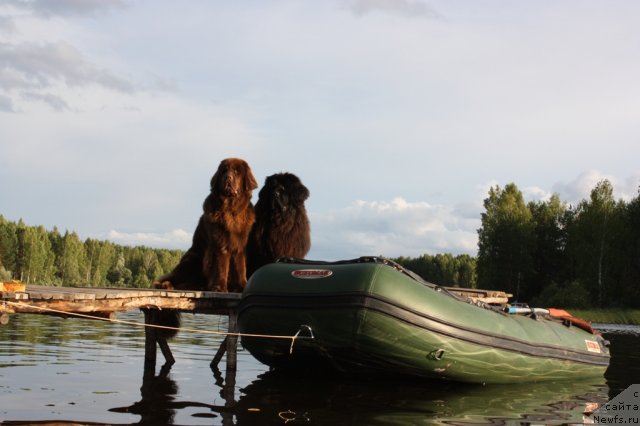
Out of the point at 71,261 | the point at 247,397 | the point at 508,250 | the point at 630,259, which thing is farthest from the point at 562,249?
the point at 71,261

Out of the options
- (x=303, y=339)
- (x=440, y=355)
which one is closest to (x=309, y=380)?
(x=303, y=339)

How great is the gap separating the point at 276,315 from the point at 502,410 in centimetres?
280

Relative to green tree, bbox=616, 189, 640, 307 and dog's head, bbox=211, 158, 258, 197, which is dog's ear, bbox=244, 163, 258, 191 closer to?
dog's head, bbox=211, 158, 258, 197

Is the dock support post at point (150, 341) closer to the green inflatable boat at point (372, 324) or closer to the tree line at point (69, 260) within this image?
the green inflatable boat at point (372, 324)

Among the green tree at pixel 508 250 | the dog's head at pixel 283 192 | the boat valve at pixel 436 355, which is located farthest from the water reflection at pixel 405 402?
the green tree at pixel 508 250

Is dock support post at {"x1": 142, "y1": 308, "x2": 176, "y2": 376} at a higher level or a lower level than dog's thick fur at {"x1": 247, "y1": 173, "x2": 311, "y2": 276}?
lower

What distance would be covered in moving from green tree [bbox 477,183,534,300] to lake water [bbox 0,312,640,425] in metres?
39.2

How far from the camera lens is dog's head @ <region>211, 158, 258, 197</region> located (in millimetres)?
9641

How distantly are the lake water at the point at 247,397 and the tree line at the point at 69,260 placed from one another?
55308 millimetres

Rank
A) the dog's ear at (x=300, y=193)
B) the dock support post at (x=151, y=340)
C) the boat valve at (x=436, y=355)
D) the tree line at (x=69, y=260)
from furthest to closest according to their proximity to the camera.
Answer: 1. the tree line at (x=69, y=260)
2. the dock support post at (x=151, y=340)
3. the dog's ear at (x=300, y=193)
4. the boat valve at (x=436, y=355)

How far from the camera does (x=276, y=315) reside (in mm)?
9133

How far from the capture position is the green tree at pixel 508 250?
51.5 m

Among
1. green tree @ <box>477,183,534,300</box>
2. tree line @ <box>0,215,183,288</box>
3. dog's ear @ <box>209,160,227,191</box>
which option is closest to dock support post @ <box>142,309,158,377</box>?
dog's ear @ <box>209,160,227,191</box>

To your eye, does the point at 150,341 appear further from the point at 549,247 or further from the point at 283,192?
the point at 549,247
